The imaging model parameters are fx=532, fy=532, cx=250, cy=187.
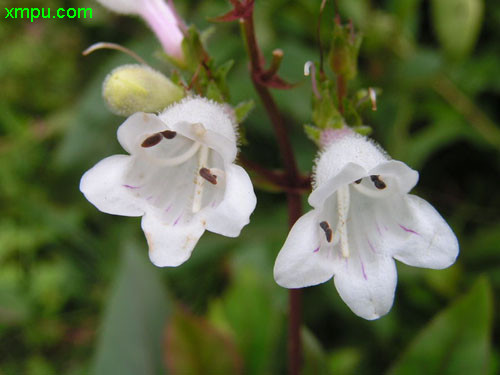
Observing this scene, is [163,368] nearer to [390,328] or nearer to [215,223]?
[390,328]

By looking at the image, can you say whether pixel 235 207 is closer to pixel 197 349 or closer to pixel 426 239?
pixel 426 239

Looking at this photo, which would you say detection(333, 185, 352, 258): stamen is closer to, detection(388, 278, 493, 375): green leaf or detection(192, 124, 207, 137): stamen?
detection(192, 124, 207, 137): stamen

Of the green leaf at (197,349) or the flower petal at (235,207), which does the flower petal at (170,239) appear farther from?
the green leaf at (197,349)

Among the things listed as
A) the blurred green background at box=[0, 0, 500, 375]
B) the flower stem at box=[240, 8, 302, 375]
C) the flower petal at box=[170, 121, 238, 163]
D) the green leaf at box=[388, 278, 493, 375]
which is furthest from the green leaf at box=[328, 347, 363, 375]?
the flower petal at box=[170, 121, 238, 163]

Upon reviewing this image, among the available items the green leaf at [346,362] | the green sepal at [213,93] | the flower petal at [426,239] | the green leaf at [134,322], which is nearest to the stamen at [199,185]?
the green sepal at [213,93]

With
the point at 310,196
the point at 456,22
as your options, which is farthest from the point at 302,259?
the point at 456,22

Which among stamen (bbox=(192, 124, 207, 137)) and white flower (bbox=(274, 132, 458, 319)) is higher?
stamen (bbox=(192, 124, 207, 137))
